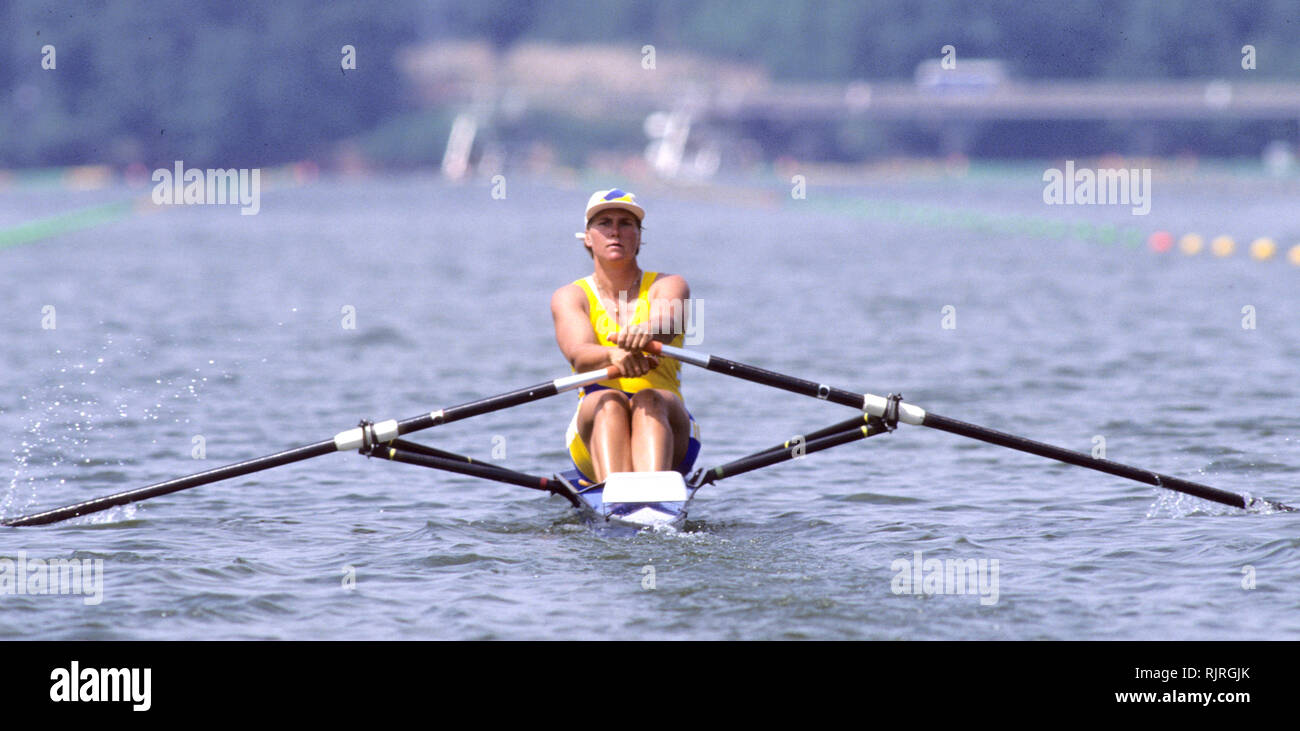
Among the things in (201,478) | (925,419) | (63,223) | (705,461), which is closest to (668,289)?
(925,419)

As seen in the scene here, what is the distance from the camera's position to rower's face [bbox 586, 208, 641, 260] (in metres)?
9.98

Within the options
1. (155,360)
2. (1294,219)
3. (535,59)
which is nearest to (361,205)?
(1294,219)

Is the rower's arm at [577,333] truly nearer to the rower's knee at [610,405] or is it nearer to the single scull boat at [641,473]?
the single scull boat at [641,473]

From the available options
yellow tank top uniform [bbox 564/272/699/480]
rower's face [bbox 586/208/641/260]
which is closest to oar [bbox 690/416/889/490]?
yellow tank top uniform [bbox 564/272/699/480]

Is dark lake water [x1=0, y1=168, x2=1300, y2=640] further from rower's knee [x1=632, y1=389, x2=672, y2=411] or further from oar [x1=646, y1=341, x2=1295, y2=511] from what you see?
rower's knee [x1=632, y1=389, x2=672, y2=411]

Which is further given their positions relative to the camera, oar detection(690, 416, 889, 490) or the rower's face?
oar detection(690, 416, 889, 490)

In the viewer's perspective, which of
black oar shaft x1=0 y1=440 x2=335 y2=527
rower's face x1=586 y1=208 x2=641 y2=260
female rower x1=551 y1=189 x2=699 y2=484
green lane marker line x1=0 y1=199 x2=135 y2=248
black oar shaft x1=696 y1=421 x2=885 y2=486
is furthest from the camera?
green lane marker line x1=0 y1=199 x2=135 y2=248

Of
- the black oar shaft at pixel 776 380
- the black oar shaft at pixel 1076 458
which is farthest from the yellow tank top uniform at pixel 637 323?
the black oar shaft at pixel 1076 458

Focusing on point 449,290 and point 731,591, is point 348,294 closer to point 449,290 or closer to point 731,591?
point 449,290

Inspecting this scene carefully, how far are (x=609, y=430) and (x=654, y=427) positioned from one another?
0.89 ft

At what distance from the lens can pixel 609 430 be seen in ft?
32.3

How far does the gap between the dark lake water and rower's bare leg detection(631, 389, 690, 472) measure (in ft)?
1.56

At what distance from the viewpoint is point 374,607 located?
27.4ft
